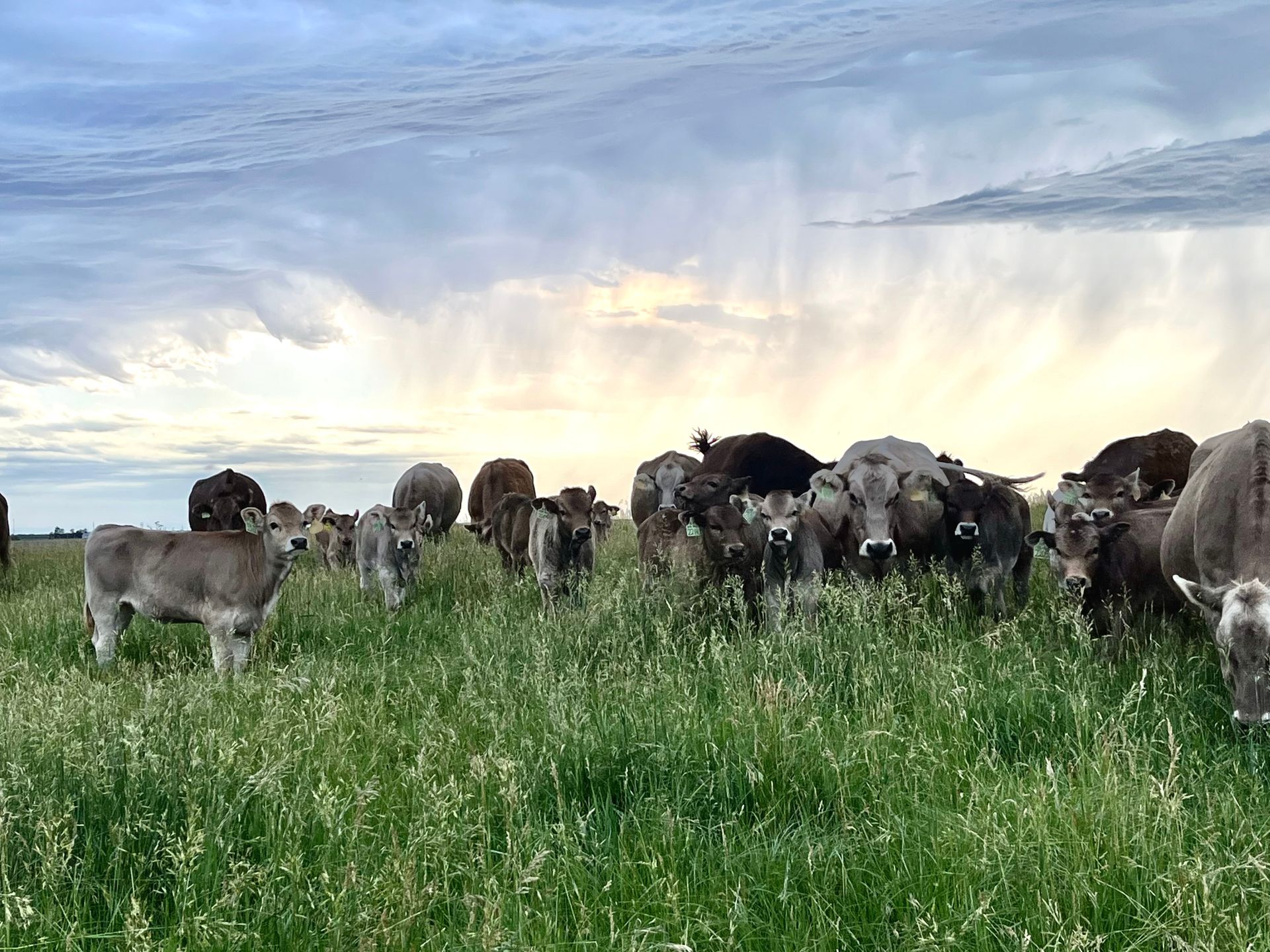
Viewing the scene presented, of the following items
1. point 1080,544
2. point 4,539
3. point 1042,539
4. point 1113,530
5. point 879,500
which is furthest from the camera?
point 4,539

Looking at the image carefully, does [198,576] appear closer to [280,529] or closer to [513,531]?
[280,529]

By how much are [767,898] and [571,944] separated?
2.75ft

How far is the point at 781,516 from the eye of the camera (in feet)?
35.0

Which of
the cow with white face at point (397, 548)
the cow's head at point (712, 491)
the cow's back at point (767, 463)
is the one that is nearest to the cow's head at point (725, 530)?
the cow's head at point (712, 491)

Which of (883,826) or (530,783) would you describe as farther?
Result: (530,783)

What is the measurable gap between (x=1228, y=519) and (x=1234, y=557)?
37 centimetres

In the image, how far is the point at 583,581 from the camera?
12.7 meters

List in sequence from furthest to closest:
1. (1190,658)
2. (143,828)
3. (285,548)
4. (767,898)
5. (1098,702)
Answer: (285,548) → (1190,658) → (1098,702) → (143,828) → (767,898)

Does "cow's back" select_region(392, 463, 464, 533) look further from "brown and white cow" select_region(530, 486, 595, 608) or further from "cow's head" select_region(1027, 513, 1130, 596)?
"cow's head" select_region(1027, 513, 1130, 596)

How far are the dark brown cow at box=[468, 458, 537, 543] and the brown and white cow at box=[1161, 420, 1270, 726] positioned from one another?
14.6 metres

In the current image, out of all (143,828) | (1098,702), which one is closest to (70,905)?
(143,828)

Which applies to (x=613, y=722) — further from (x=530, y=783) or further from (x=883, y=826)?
(x=883, y=826)

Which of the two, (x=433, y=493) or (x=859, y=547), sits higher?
(x=433, y=493)

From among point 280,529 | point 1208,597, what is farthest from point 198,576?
point 1208,597
